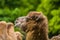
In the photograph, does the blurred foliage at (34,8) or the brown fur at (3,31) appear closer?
the brown fur at (3,31)

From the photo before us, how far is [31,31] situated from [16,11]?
6280 millimetres

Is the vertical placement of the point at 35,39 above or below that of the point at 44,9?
below

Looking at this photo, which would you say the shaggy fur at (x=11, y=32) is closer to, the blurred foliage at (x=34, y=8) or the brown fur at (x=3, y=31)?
the brown fur at (x=3, y=31)

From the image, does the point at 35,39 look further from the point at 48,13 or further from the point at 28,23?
the point at 48,13

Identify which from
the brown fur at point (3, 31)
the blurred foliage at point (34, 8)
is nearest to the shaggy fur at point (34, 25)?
the brown fur at point (3, 31)

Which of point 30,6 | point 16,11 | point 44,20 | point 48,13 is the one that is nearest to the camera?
point 44,20

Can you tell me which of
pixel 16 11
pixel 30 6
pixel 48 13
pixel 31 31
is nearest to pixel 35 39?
pixel 31 31

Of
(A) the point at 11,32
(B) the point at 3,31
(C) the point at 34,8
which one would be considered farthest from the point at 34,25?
(C) the point at 34,8

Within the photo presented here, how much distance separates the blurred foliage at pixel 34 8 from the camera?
12891 millimetres

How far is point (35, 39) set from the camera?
6.65 m

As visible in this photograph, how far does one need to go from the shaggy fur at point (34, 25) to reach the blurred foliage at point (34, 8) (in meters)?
5.75

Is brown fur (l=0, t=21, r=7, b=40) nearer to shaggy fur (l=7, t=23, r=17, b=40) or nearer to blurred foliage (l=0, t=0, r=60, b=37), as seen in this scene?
shaggy fur (l=7, t=23, r=17, b=40)

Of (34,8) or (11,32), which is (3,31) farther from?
(34,8)

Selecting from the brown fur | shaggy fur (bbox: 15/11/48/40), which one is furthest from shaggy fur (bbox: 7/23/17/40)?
shaggy fur (bbox: 15/11/48/40)
